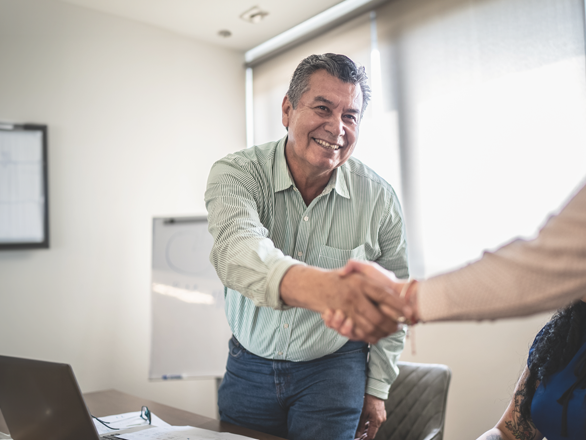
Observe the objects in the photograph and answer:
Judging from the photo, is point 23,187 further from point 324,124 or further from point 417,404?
point 417,404

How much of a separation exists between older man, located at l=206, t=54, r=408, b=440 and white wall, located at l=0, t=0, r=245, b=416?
67.7 inches

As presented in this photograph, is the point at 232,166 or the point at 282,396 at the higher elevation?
the point at 232,166

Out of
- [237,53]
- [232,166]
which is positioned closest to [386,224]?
[232,166]

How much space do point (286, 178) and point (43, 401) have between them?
34.7 inches

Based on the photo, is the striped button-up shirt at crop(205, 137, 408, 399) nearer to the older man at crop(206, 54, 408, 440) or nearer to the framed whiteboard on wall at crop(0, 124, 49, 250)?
the older man at crop(206, 54, 408, 440)

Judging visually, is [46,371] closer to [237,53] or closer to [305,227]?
[305,227]

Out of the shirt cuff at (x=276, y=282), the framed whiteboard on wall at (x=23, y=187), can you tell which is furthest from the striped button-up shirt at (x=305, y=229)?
the framed whiteboard on wall at (x=23, y=187)

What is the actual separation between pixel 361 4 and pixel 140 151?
1.83m

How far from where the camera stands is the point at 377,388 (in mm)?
1542

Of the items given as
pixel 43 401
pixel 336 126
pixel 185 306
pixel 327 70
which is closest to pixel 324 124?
pixel 336 126

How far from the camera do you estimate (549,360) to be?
1303mm

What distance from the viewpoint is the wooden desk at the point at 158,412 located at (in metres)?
1.32

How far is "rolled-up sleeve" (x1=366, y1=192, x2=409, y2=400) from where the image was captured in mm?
1547

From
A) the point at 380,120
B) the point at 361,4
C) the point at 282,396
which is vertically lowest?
the point at 282,396
